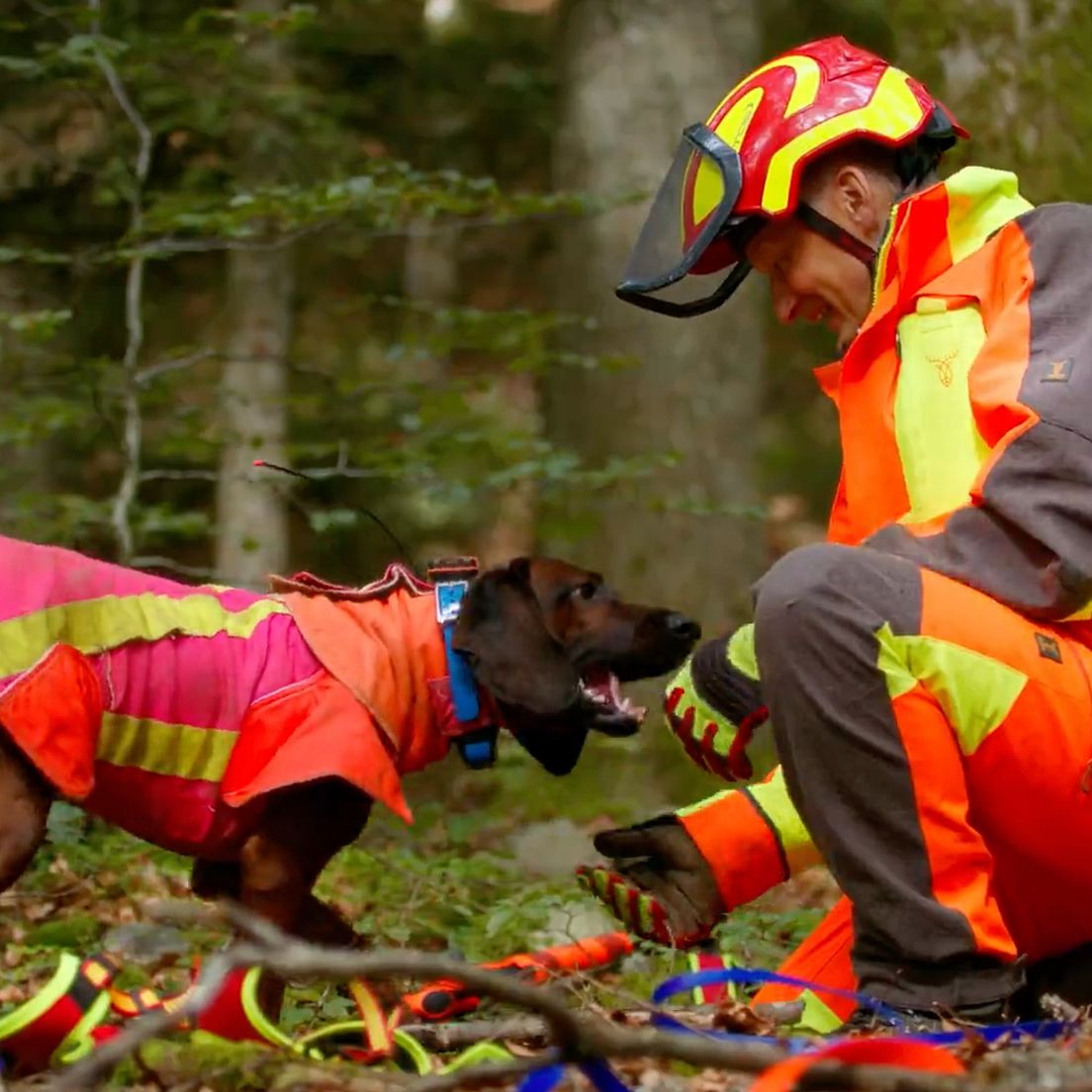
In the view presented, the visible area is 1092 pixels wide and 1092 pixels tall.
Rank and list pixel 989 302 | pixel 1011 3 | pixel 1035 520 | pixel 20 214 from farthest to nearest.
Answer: pixel 20 214, pixel 1011 3, pixel 989 302, pixel 1035 520

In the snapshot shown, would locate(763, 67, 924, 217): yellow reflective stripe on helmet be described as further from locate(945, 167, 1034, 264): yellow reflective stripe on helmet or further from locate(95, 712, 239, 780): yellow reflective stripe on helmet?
locate(95, 712, 239, 780): yellow reflective stripe on helmet

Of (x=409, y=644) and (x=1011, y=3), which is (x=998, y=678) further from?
(x=1011, y=3)

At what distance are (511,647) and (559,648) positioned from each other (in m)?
0.18

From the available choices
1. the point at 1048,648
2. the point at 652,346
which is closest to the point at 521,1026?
the point at 1048,648

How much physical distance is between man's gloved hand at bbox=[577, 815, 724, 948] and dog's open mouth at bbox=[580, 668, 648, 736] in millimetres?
251

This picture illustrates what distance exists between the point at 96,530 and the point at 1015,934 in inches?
166

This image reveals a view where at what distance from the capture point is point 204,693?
12.5ft

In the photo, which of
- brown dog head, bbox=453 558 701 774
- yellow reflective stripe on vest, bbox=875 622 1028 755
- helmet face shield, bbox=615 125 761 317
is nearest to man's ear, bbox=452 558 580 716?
brown dog head, bbox=453 558 701 774

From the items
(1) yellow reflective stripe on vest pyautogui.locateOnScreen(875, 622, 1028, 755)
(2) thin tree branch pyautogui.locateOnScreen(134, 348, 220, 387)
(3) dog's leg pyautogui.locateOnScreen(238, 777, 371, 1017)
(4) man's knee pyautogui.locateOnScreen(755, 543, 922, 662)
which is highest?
(4) man's knee pyautogui.locateOnScreen(755, 543, 922, 662)

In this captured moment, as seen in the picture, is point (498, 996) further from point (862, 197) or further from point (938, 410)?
point (862, 197)

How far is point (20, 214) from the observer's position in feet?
25.6

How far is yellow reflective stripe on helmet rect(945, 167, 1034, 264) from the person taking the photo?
3793mm

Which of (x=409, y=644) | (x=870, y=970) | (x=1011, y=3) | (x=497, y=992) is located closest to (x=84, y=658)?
(x=409, y=644)

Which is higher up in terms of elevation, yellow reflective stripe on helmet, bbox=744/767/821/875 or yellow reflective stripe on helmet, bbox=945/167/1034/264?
yellow reflective stripe on helmet, bbox=945/167/1034/264
